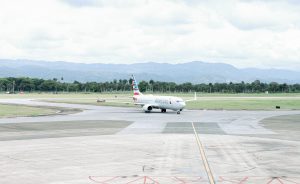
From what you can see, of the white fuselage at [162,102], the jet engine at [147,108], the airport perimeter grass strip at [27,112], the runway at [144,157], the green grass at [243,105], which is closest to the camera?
the runway at [144,157]

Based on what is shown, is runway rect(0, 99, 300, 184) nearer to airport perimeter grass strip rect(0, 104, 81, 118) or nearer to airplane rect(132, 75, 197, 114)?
airport perimeter grass strip rect(0, 104, 81, 118)

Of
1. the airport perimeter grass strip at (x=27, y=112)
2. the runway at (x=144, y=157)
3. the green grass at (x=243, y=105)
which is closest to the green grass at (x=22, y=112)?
the airport perimeter grass strip at (x=27, y=112)

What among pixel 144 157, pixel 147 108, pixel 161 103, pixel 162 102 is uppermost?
pixel 162 102

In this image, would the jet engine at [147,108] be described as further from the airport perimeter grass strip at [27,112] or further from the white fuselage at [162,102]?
the airport perimeter grass strip at [27,112]

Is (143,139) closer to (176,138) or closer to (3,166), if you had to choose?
(176,138)

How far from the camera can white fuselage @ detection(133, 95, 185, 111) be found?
85.8 metres

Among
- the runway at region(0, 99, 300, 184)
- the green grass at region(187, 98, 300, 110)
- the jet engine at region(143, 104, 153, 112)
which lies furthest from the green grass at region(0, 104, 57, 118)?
the green grass at region(187, 98, 300, 110)

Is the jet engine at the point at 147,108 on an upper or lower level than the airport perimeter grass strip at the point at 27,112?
upper

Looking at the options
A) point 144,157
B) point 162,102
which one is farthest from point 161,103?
point 144,157

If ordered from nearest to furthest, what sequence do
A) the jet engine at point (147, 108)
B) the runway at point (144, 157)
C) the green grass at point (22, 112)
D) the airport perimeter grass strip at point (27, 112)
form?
the runway at point (144, 157)
the airport perimeter grass strip at point (27, 112)
the green grass at point (22, 112)
the jet engine at point (147, 108)

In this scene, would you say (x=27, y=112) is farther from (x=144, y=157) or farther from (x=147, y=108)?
(x=144, y=157)

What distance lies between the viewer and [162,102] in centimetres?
8838

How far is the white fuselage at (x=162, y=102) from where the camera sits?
8581 cm

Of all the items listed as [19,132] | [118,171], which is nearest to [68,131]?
[19,132]
